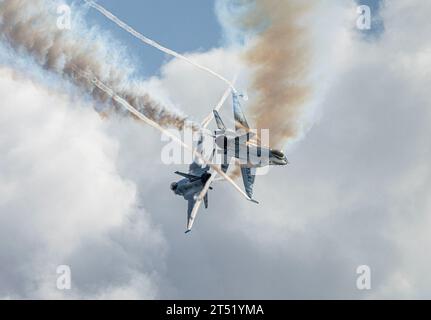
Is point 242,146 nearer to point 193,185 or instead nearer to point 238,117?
point 238,117

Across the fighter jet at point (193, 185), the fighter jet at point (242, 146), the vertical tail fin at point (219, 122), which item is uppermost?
the vertical tail fin at point (219, 122)

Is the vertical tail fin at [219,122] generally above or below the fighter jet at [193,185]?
above

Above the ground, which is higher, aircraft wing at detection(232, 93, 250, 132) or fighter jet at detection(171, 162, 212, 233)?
aircraft wing at detection(232, 93, 250, 132)

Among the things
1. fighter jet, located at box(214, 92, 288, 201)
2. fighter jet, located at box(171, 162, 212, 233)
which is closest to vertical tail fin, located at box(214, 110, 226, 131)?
A: fighter jet, located at box(214, 92, 288, 201)

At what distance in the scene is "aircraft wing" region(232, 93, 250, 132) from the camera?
63134 mm

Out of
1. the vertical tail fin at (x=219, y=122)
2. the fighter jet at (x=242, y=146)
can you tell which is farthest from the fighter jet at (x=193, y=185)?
the vertical tail fin at (x=219, y=122)

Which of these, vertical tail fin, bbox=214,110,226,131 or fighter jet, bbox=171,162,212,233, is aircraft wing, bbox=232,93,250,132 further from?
fighter jet, bbox=171,162,212,233

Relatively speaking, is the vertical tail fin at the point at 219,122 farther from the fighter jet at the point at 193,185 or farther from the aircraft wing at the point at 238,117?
the fighter jet at the point at 193,185

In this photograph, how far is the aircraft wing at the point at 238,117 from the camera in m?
63.1

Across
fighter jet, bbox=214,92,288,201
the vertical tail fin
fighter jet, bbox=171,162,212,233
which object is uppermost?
the vertical tail fin
